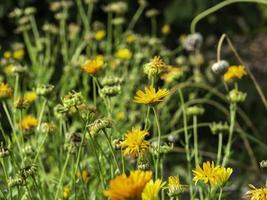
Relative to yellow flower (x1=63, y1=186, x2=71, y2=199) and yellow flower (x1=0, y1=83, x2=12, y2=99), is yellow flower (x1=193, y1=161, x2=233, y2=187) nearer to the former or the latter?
yellow flower (x1=63, y1=186, x2=71, y2=199)

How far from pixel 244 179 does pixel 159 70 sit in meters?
1.74

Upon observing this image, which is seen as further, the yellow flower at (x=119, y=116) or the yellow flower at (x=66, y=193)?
the yellow flower at (x=119, y=116)

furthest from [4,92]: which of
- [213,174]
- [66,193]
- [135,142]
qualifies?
[213,174]

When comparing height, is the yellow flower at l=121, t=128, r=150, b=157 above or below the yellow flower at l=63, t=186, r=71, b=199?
above

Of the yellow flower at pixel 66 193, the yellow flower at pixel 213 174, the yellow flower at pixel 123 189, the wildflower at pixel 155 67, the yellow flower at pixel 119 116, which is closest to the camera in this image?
the yellow flower at pixel 123 189

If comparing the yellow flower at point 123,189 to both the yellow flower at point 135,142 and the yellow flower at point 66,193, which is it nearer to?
the yellow flower at point 135,142

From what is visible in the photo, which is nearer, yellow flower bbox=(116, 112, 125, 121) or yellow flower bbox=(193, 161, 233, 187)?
yellow flower bbox=(193, 161, 233, 187)

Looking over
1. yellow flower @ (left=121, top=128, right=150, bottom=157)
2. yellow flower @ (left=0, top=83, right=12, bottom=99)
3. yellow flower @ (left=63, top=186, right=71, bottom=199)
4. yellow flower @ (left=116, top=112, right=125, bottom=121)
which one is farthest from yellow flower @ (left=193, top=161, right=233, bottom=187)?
yellow flower @ (left=116, top=112, right=125, bottom=121)

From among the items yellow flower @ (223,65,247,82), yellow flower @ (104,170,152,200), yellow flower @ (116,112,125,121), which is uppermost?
yellow flower @ (104,170,152,200)

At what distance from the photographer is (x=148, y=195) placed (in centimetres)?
104

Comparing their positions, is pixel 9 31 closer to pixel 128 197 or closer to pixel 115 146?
pixel 115 146

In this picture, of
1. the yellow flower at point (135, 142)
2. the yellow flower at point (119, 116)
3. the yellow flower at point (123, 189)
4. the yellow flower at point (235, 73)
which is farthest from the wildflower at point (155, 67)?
the yellow flower at point (119, 116)

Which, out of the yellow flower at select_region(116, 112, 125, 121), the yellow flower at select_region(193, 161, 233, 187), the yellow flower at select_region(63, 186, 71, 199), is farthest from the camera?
the yellow flower at select_region(116, 112, 125, 121)

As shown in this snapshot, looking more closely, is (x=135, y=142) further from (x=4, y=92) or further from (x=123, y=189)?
(x=4, y=92)
